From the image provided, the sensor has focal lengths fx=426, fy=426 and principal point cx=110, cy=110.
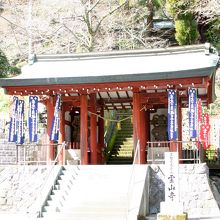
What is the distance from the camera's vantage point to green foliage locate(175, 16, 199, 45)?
27.7 metres

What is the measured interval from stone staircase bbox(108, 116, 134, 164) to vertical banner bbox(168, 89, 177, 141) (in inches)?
233

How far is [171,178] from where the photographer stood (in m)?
11.8

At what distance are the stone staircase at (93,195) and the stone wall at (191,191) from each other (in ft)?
2.61

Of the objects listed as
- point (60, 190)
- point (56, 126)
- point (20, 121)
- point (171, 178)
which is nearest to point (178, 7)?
point (56, 126)

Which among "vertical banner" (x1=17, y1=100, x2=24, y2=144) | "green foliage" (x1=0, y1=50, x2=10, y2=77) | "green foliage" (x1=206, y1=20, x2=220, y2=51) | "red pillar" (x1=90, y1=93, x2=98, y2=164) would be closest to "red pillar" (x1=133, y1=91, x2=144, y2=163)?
"red pillar" (x1=90, y1=93, x2=98, y2=164)

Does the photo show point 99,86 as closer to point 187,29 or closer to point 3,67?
point 187,29

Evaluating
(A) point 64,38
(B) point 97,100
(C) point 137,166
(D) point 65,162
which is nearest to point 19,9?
(A) point 64,38

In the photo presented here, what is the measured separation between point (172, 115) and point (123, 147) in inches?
328

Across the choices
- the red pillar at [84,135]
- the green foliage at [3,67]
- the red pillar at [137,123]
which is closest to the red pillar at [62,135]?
the red pillar at [84,135]

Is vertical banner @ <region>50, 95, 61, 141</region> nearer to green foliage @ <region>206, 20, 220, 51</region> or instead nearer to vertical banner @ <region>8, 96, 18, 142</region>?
vertical banner @ <region>8, 96, 18, 142</region>

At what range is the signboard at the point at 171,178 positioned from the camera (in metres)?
11.6

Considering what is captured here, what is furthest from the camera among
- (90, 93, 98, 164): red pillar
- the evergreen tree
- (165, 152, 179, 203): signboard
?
the evergreen tree

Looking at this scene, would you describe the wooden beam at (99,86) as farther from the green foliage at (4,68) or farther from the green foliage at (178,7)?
the green foliage at (178,7)

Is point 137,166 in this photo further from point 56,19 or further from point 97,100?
point 56,19
